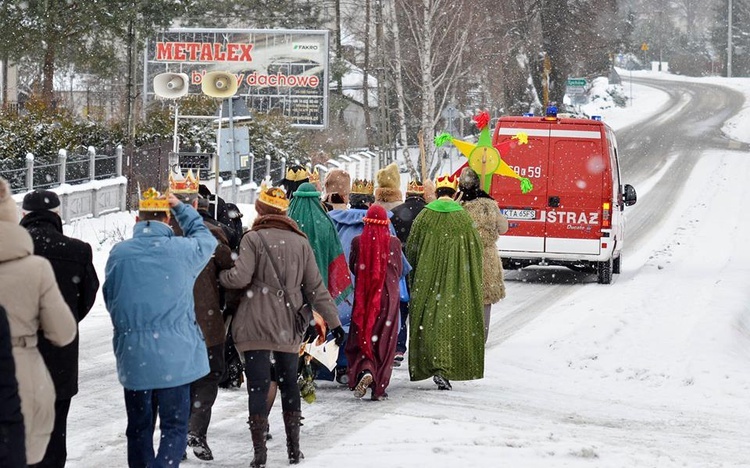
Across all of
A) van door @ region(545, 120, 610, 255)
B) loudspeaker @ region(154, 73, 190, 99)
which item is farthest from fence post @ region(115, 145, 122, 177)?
van door @ region(545, 120, 610, 255)

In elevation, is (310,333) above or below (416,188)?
below

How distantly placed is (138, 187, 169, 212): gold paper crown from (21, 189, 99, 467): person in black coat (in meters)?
0.37

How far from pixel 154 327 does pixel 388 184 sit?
5.15 m

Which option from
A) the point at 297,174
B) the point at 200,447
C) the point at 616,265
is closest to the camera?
the point at 200,447

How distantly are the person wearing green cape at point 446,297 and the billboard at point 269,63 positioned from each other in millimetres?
28373

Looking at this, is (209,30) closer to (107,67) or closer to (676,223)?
(107,67)

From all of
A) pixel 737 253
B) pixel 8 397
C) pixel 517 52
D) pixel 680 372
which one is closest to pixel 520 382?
pixel 680 372

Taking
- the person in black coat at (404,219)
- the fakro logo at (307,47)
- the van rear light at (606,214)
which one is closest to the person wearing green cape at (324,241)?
the person in black coat at (404,219)

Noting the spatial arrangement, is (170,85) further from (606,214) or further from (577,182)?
(606,214)

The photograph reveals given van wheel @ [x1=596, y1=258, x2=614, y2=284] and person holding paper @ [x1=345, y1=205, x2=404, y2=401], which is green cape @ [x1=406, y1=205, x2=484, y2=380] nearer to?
person holding paper @ [x1=345, y1=205, x2=404, y2=401]

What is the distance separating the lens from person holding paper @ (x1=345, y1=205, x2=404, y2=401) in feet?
33.2

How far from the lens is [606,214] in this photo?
738 inches

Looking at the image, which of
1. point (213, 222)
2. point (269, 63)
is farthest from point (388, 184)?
point (269, 63)

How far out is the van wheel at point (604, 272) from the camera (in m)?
19.4
